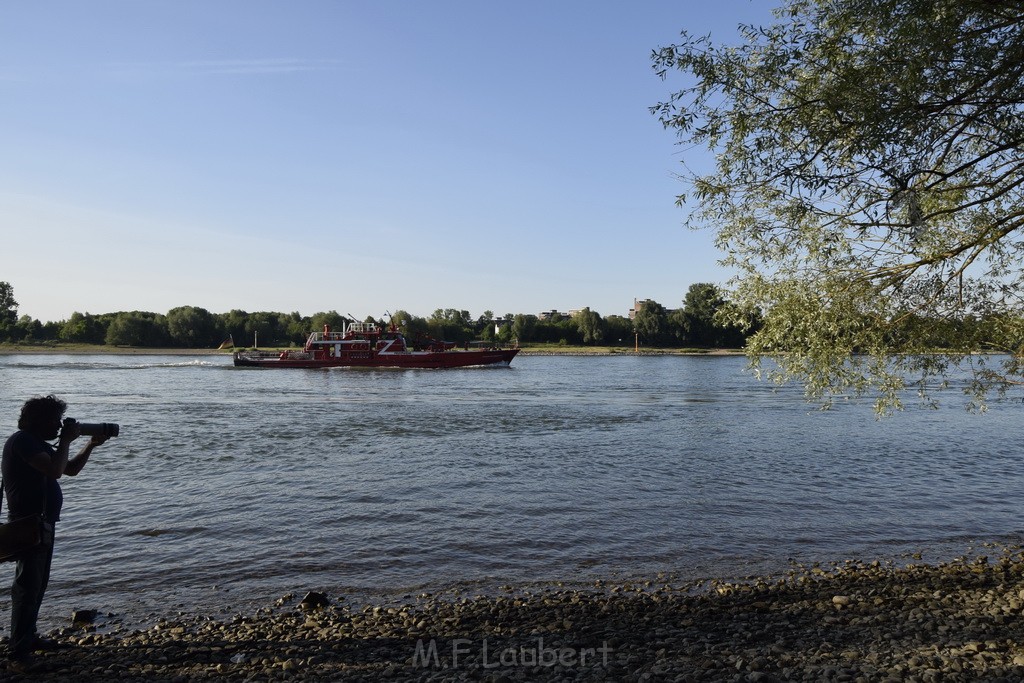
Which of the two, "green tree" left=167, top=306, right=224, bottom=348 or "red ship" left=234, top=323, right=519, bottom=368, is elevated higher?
"green tree" left=167, top=306, right=224, bottom=348

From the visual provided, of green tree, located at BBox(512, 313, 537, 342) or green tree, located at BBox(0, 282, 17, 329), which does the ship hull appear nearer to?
green tree, located at BBox(512, 313, 537, 342)

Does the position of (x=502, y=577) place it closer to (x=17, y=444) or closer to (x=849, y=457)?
(x=17, y=444)

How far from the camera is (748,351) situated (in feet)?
35.3

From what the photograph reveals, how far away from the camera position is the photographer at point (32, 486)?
5797 mm

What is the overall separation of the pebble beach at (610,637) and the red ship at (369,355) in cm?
7550

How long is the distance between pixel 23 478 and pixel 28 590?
39.9 inches

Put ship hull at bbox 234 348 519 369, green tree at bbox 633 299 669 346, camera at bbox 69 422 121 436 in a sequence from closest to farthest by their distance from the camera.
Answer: camera at bbox 69 422 121 436, ship hull at bbox 234 348 519 369, green tree at bbox 633 299 669 346

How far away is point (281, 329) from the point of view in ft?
525

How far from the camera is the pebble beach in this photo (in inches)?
232

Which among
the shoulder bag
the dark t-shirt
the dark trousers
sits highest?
the dark t-shirt

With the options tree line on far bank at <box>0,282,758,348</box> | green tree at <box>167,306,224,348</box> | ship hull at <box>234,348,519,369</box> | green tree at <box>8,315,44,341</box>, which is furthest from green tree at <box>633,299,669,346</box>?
green tree at <box>8,315,44,341</box>

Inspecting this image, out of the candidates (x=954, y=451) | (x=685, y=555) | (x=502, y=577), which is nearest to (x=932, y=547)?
(x=685, y=555)

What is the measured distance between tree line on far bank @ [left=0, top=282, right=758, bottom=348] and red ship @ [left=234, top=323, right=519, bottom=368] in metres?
47.6

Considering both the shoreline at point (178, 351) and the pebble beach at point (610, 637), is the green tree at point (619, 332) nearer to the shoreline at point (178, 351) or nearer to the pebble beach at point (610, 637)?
the shoreline at point (178, 351)
